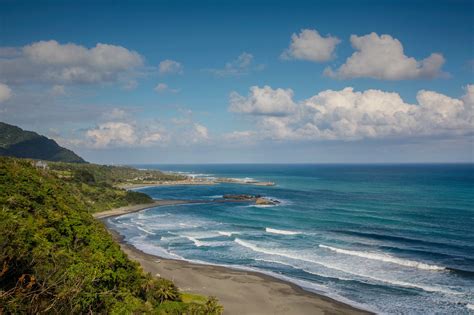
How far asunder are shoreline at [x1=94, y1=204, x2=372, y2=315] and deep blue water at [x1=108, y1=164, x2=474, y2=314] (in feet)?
7.91

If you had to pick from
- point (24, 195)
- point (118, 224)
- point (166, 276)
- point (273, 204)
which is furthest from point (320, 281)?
point (273, 204)

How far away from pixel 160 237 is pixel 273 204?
168 ft

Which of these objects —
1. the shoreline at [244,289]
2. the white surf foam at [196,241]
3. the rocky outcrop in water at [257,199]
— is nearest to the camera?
the shoreline at [244,289]

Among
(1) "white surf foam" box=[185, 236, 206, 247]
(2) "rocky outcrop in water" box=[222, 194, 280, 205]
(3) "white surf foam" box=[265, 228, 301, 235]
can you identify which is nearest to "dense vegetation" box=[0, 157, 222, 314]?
(1) "white surf foam" box=[185, 236, 206, 247]

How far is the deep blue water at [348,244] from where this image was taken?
4309 cm

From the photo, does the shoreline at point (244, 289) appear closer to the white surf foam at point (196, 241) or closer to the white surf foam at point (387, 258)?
the white surf foam at point (196, 241)

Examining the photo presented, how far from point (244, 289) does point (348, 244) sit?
25635mm

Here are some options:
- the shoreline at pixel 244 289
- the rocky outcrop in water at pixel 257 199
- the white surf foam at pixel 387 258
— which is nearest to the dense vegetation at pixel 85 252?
the shoreline at pixel 244 289

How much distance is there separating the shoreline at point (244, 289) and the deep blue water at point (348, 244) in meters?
2.41

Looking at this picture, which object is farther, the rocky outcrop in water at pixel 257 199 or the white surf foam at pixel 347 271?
the rocky outcrop in water at pixel 257 199

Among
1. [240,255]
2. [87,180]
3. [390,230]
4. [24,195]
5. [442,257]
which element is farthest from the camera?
[87,180]

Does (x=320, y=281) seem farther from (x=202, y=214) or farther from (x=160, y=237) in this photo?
(x=202, y=214)

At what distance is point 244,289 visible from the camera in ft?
147

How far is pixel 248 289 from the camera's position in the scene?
44.6 meters
